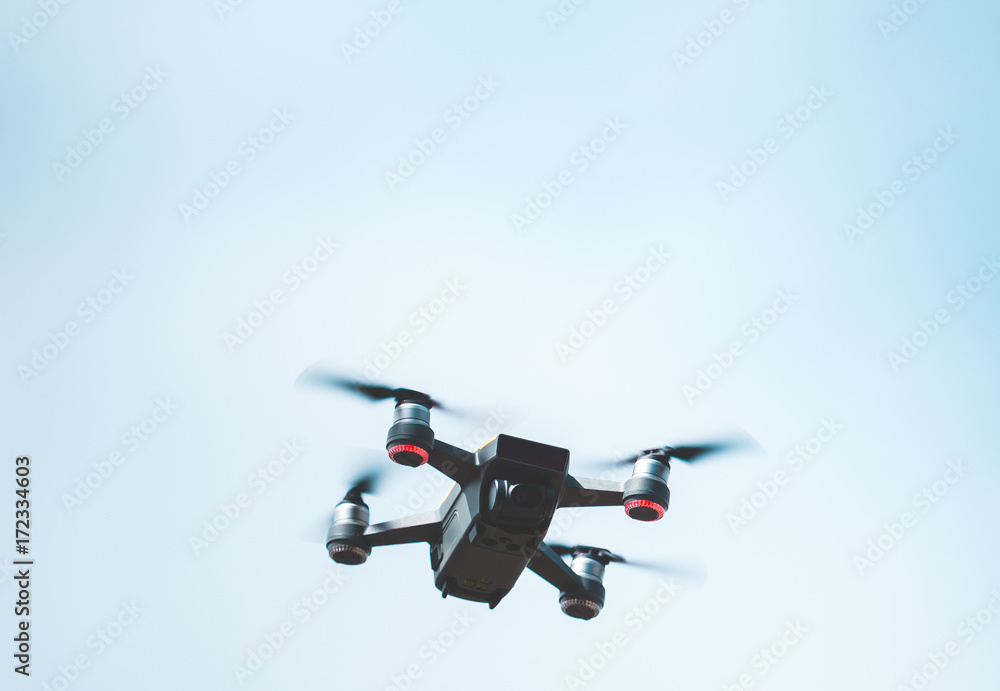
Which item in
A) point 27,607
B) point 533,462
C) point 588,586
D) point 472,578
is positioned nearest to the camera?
point 533,462

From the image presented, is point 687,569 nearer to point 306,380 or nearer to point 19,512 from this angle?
point 306,380

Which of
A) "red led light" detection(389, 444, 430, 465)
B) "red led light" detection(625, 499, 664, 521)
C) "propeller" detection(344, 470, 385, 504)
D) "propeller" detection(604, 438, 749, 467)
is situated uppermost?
"propeller" detection(604, 438, 749, 467)

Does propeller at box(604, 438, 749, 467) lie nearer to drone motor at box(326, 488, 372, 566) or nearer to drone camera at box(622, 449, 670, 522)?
drone camera at box(622, 449, 670, 522)

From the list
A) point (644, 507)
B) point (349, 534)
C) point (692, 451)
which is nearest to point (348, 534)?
point (349, 534)

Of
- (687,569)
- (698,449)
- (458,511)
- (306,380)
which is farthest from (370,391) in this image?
(687,569)

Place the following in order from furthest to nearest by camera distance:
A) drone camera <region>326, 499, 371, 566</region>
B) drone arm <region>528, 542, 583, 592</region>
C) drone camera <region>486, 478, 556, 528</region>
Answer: drone arm <region>528, 542, 583, 592</region>, drone camera <region>326, 499, 371, 566</region>, drone camera <region>486, 478, 556, 528</region>

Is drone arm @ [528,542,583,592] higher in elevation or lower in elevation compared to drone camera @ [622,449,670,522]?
lower

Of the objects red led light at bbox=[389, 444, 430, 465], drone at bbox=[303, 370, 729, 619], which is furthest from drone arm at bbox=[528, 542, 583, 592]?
red led light at bbox=[389, 444, 430, 465]
